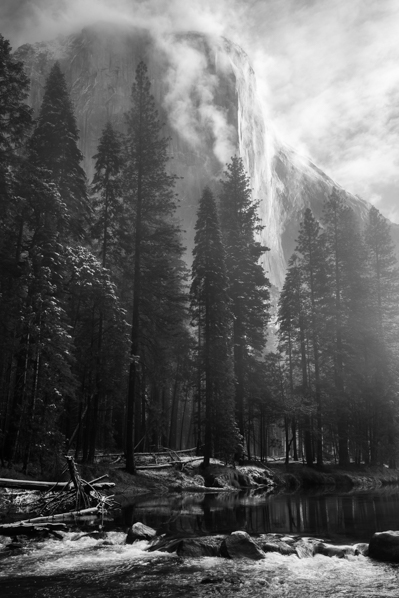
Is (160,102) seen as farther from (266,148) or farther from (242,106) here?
(266,148)

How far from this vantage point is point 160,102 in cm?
13288

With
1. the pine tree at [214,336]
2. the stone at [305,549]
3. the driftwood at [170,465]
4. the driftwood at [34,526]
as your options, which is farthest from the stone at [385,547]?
the pine tree at [214,336]

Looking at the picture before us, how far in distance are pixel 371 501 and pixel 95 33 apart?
169m

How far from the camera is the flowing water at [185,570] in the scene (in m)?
6.12

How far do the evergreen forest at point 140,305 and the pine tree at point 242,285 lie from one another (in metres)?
0.14

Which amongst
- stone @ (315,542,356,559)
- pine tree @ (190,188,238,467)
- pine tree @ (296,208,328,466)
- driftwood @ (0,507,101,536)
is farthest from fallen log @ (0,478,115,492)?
pine tree @ (296,208,328,466)

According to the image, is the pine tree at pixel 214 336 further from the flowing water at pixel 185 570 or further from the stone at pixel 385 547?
the stone at pixel 385 547

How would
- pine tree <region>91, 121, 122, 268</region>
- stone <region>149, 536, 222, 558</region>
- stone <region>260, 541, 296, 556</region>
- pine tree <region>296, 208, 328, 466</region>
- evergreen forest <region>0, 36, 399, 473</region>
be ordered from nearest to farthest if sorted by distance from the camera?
stone <region>149, 536, 222, 558</region> < stone <region>260, 541, 296, 556</region> < evergreen forest <region>0, 36, 399, 473</region> < pine tree <region>91, 121, 122, 268</region> < pine tree <region>296, 208, 328, 466</region>

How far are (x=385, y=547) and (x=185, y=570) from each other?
391 centimetres

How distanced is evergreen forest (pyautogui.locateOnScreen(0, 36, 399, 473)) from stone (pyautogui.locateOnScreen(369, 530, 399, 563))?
429 inches

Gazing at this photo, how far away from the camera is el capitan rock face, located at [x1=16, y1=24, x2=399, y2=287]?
12744 cm

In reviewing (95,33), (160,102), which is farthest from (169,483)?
(95,33)

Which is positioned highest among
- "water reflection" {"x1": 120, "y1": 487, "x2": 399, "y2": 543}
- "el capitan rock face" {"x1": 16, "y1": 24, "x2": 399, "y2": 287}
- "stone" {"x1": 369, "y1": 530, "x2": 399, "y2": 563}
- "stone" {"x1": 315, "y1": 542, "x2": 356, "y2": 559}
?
"el capitan rock face" {"x1": 16, "y1": 24, "x2": 399, "y2": 287}

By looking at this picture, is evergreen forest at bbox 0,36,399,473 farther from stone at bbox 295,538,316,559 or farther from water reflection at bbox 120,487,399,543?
stone at bbox 295,538,316,559
